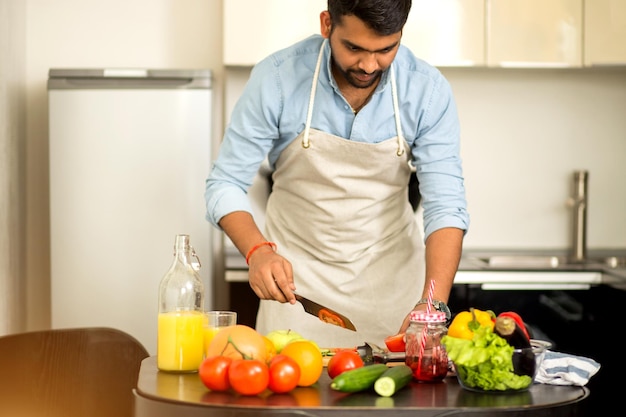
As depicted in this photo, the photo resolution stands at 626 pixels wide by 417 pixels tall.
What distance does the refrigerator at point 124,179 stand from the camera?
3.21 meters

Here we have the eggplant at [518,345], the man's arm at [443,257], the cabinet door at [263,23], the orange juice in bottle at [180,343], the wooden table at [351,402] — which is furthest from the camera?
the cabinet door at [263,23]

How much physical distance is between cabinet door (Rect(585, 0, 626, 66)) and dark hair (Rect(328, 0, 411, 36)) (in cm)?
174

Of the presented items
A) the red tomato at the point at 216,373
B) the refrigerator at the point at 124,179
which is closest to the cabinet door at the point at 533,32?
the refrigerator at the point at 124,179

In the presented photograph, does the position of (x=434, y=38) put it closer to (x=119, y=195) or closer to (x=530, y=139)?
(x=530, y=139)

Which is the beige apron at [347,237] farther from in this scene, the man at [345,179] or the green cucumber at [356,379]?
the green cucumber at [356,379]

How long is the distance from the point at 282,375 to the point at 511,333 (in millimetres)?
345

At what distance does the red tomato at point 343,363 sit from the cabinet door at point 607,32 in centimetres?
226

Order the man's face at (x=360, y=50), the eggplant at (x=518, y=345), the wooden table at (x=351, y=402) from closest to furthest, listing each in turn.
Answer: the wooden table at (x=351, y=402) < the eggplant at (x=518, y=345) < the man's face at (x=360, y=50)

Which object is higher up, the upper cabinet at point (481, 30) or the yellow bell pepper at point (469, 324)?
the upper cabinet at point (481, 30)

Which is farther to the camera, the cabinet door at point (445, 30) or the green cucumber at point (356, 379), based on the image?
the cabinet door at point (445, 30)

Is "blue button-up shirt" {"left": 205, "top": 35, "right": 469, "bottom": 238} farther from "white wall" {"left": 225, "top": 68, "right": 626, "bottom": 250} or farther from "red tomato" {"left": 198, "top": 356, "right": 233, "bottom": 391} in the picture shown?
"white wall" {"left": 225, "top": 68, "right": 626, "bottom": 250}

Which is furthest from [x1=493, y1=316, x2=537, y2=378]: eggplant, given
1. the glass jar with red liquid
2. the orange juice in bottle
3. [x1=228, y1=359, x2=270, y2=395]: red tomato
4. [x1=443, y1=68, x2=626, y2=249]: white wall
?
[x1=443, y1=68, x2=626, y2=249]: white wall

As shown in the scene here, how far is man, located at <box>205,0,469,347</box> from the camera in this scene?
2051 millimetres

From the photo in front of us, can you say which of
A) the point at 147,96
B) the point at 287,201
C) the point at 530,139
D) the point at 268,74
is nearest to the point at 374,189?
the point at 287,201
